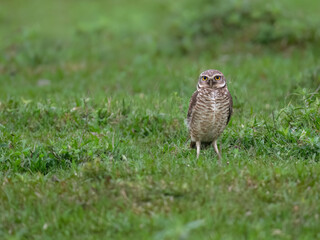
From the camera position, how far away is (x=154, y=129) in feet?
23.3

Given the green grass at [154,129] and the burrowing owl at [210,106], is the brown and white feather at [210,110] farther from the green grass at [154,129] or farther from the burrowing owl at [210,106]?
the green grass at [154,129]

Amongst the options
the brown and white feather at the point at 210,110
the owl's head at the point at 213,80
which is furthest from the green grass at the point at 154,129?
the owl's head at the point at 213,80

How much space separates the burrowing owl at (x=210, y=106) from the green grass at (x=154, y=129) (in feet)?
0.94

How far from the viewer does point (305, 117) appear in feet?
20.7

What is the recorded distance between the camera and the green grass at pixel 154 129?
4.43 m

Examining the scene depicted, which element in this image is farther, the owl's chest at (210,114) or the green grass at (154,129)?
the owl's chest at (210,114)

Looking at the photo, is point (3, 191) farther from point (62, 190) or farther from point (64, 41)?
point (64, 41)

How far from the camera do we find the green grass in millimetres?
4434

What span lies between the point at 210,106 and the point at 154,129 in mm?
1285

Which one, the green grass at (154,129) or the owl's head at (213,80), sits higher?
the owl's head at (213,80)

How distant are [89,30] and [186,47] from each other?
258 centimetres

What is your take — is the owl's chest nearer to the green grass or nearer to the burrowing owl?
the burrowing owl

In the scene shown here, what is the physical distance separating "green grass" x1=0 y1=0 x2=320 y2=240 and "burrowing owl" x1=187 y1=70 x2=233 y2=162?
11.2 inches

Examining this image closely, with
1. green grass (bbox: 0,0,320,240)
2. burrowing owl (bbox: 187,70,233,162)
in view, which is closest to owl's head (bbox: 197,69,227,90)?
burrowing owl (bbox: 187,70,233,162)
